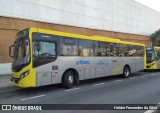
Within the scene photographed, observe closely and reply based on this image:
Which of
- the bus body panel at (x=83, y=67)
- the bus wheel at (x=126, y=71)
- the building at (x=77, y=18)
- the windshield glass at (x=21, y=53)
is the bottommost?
the bus wheel at (x=126, y=71)

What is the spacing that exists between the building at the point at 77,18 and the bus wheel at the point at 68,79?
7612mm

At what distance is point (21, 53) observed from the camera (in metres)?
11.3

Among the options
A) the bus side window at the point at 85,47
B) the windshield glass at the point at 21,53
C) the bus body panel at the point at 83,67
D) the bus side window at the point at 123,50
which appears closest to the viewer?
the windshield glass at the point at 21,53

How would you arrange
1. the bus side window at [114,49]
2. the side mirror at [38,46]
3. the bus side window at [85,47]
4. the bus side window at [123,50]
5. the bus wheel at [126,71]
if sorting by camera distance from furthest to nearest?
the bus wheel at [126,71]
the bus side window at [123,50]
the bus side window at [114,49]
the bus side window at [85,47]
the side mirror at [38,46]

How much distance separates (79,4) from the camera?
26922 millimetres

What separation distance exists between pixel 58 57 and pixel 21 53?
73.4 inches

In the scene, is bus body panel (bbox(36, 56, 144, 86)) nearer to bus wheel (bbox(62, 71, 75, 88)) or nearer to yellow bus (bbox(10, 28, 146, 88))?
yellow bus (bbox(10, 28, 146, 88))

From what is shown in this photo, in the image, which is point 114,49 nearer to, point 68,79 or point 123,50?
point 123,50

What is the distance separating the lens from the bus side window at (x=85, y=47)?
13720mm

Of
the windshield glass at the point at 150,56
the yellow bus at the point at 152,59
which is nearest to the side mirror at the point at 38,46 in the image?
the yellow bus at the point at 152,59

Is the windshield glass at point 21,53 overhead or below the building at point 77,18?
below

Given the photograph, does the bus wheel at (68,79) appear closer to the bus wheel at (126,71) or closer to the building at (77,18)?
the bus wheel at (126,71)

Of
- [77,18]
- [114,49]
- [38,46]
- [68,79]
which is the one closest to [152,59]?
[114,49]

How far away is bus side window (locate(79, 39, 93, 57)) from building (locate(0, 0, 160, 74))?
761cm
